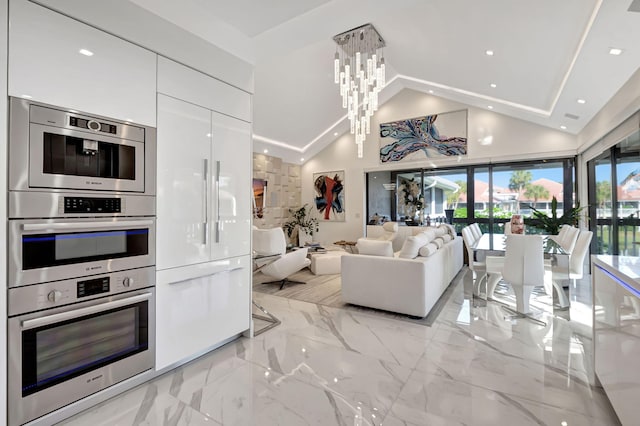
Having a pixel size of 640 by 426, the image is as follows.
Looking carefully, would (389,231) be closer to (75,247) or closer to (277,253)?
(277,253)

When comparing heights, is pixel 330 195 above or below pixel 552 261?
above

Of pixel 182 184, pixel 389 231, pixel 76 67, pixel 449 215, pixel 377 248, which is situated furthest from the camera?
pixel 449 215

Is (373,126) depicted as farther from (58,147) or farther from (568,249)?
(58,147)

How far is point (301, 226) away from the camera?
331 inches

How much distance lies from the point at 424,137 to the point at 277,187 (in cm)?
377

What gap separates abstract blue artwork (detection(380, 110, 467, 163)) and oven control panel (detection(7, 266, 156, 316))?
251 inches

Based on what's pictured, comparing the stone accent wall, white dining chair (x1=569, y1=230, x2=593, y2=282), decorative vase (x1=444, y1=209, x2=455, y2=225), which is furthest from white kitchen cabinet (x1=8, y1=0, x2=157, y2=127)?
decorative vase (x1=444, y1=209, x2=455, y2=225)

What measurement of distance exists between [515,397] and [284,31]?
3.14 metres

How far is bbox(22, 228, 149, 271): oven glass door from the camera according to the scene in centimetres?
164

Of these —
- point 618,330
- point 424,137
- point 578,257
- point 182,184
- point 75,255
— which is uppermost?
point 424,137

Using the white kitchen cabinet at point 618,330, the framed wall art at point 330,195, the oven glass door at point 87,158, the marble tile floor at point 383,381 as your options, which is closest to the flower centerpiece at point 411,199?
the framed wall art at point 330,195

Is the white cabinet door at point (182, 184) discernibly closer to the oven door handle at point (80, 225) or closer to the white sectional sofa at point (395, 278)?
the oven door handle at point (80, 225)

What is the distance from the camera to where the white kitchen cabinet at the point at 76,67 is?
5.20ft

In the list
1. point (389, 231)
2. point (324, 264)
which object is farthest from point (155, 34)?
point (389, 231)
